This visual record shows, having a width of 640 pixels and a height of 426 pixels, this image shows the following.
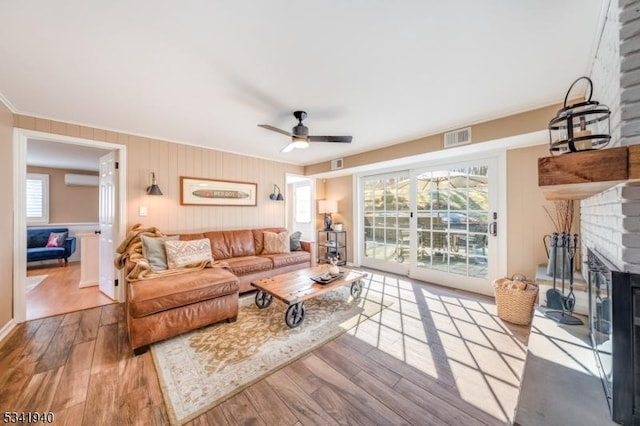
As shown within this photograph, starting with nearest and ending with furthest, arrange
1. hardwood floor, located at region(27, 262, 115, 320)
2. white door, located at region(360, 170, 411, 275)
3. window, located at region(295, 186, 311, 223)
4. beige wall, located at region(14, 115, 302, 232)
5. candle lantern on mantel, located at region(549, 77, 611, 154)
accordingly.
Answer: candle lantern on mantel, located at region(549, 77, 611, 154) < hardwood floor, located at region(27, 262, 115, 320) < beige wall, located at region(14, 115, 302, 232) < white door, located at region(360, 170, 411, 275) < window, located at region(295, 186, 311, 223)

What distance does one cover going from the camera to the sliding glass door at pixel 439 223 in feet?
11.0

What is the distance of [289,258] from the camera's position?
3.97 meters

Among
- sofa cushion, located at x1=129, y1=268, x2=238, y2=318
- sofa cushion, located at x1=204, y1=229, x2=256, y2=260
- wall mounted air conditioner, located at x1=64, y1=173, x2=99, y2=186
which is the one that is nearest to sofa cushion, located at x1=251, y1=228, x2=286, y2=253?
sofa cushion, located at x1=204, y1=229, x2=256, y2=260

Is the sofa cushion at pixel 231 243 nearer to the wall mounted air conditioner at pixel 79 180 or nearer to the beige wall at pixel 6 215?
the beige wall at pixel 6 215

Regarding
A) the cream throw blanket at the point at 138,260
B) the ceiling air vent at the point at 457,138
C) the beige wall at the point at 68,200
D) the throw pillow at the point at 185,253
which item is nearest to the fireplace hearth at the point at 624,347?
the ceiling air vent at the point at 457,138

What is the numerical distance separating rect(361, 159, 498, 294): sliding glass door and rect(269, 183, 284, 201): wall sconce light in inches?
72.0

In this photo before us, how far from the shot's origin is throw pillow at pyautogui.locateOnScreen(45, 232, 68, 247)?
5.13m

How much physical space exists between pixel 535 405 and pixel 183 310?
2545mm

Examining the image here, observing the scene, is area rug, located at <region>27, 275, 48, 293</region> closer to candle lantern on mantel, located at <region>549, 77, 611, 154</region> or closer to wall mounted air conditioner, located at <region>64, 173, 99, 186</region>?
wall mounted air conditioner, located at <region>64, 173, 99, 186</region>

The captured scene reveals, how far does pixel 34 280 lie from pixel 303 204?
200 inches

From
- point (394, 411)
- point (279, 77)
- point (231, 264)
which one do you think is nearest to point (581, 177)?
point (394, 411)

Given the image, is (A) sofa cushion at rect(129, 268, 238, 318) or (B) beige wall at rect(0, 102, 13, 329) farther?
(B) beige wall at rect(0, 102, 13, 329)

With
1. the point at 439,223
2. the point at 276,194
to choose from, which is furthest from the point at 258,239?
the point at 439,223

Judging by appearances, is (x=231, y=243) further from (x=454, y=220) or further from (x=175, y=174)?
(x=454, y=220)
